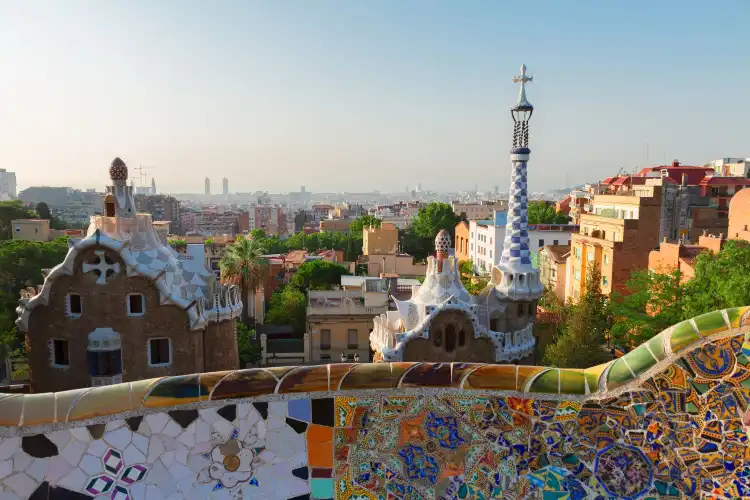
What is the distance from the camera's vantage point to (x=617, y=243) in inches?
1049

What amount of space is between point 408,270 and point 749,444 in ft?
116

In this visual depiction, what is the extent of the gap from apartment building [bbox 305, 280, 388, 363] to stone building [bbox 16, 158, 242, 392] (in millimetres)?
11151

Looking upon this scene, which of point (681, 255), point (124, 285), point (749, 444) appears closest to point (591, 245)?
point (681, 255)

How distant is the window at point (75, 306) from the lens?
12.5 metres

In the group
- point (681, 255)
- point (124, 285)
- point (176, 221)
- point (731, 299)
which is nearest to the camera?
point (124, 285)

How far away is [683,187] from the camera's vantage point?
33406 mm

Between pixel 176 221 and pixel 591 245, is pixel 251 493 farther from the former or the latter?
pixel 176 221

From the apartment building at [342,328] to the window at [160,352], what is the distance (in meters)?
11.5

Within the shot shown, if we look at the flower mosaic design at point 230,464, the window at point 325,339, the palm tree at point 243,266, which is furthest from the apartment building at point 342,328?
the flower mosaic design at point 230,464

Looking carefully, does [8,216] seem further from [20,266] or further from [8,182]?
[8,182]

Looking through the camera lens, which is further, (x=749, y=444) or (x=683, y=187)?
(x=683, y=187)

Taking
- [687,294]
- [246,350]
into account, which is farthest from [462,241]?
[687,294]

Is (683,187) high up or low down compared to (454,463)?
up

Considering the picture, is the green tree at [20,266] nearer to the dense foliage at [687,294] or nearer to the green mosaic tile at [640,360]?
the dense foliage at [687,294]
